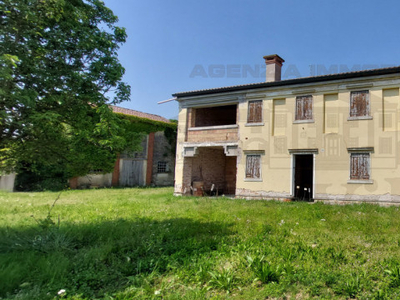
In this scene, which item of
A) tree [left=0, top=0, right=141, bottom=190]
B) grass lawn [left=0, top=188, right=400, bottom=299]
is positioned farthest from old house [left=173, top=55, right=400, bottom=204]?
tree [left=0, top=0, right=141, bottom=190]

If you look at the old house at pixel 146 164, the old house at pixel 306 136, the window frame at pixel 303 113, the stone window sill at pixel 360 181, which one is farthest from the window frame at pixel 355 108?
the old house at pixel 146 164

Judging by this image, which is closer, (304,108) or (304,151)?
(304,151)

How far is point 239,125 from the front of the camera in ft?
47.4

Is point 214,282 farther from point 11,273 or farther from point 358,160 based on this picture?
point 358,160

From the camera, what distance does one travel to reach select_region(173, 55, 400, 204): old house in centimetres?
1137

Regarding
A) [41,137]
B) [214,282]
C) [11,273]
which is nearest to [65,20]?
[41,137]

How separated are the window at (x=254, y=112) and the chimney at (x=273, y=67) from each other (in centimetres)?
199

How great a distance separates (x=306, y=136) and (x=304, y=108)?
54.9 inches

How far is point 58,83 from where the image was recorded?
5.33 meters

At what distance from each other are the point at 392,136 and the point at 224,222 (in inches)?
347

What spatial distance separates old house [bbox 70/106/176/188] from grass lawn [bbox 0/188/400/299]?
43.9 feet

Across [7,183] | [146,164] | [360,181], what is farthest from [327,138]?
[7,183]

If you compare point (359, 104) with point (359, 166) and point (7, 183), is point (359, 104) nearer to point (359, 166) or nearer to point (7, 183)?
point (359, 166)

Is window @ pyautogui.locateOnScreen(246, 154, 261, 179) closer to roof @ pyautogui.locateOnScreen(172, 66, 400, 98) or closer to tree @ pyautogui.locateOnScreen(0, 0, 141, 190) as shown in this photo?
roof @ pyautogui.locateOnScreen(172, 66, 400, 98)
